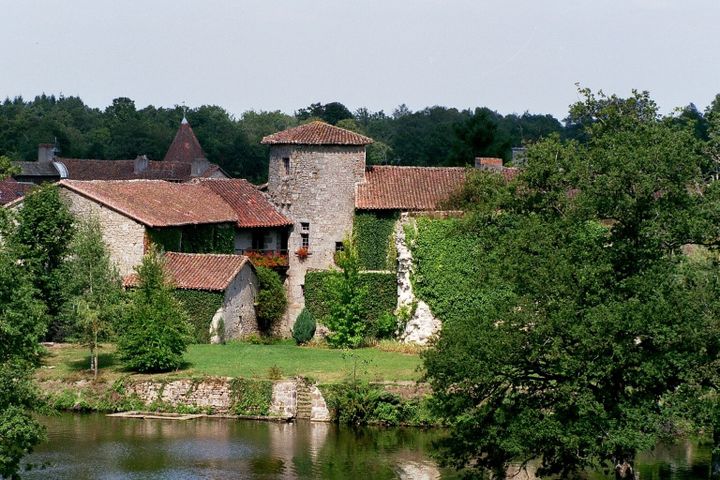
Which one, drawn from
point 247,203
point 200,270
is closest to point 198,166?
point 247,203

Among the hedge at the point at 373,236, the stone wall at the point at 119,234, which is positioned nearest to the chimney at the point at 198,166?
the hedge at the point at 373,236

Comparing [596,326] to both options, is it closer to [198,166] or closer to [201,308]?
[201,308]

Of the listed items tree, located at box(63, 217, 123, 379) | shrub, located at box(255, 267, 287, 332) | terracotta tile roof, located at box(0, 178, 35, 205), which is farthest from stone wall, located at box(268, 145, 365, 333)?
terracotta tile roof, located at box(0, 178, 35, 205)

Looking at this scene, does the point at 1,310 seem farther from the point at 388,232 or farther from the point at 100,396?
the point at 388,232

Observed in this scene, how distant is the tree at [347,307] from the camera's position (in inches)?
1865

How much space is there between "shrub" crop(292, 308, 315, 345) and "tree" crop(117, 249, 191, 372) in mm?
8539

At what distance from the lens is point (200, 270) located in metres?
47.3

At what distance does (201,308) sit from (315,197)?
8886mm

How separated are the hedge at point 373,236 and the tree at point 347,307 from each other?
3000 millimetres

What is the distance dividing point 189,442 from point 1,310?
10.5m

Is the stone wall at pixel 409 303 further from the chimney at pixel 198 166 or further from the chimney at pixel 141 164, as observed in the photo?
the chimney at pixel 198 166

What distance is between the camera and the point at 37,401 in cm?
2614

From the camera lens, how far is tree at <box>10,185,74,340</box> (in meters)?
45.1

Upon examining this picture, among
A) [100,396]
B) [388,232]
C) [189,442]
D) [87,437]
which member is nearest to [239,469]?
[189,442]
